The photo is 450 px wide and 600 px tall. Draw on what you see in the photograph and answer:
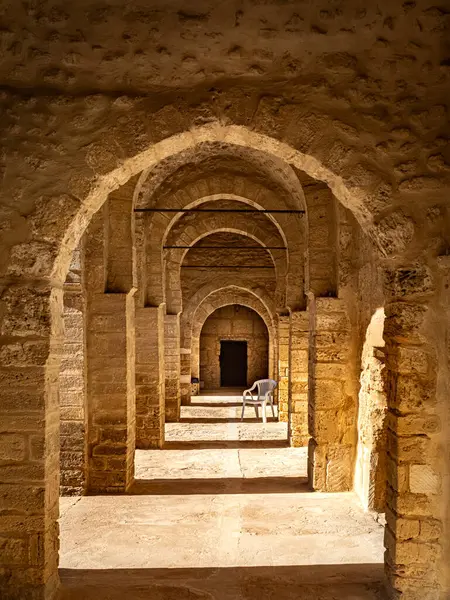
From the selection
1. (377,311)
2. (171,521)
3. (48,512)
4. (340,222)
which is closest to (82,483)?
(171,521)

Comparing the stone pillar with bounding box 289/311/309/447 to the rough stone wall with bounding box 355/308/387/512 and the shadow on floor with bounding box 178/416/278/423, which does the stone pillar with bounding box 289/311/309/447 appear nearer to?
the rough stone wall with bounding box 355/308/387/512

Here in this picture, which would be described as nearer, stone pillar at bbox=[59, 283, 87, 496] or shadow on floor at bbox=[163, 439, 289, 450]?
stone pillar at bbox=[59, 283, 87, 496]

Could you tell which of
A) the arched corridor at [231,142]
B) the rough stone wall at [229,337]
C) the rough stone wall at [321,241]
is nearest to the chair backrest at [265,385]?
the rough stone wall at [321,241]

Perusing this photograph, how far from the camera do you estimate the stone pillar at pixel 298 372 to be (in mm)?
8664

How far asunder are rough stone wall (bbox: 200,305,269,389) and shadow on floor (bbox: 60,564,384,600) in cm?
1482

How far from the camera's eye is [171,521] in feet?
17.5

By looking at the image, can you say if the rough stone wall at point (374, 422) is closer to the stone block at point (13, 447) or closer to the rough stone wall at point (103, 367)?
the rough stone wall at point (103, 367)

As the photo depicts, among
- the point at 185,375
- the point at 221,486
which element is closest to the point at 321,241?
the point at 221,486

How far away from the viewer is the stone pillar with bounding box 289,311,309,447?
8664mm

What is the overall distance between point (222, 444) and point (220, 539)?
4.58m

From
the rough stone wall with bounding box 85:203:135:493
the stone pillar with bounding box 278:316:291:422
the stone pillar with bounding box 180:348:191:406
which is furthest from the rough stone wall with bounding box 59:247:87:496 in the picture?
the stone pillar with bounding box 180:348:191:406

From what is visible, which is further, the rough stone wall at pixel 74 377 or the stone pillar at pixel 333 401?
the stone pillar at pixel 333 401

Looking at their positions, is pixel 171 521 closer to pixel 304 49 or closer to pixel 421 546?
pixel 421 546

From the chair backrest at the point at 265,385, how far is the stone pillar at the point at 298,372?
3110mm
